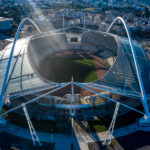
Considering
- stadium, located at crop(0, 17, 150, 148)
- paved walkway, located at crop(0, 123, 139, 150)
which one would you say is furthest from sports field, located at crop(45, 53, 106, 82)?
paved walkway, located at crop(0, 123, 139, 150)

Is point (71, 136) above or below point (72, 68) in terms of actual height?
below

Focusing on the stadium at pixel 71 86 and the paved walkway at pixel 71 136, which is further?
the stadium at pixel 71 86

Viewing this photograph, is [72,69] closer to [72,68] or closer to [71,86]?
[72,68]

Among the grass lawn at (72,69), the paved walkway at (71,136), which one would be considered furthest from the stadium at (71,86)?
the paved walkway at (71,136)

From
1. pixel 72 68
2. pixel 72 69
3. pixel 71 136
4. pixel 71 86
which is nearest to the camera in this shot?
pixel 71 136

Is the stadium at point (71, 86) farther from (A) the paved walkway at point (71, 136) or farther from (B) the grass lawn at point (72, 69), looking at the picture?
(A) the paved walkway at point (71, 136)

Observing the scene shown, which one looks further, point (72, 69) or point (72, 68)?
point (72, 68)

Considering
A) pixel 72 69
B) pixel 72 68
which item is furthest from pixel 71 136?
pixel 72 68

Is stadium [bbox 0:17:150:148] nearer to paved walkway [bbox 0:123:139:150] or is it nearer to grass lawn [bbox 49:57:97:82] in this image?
grass lawn [bbox 49:57:97:82]
